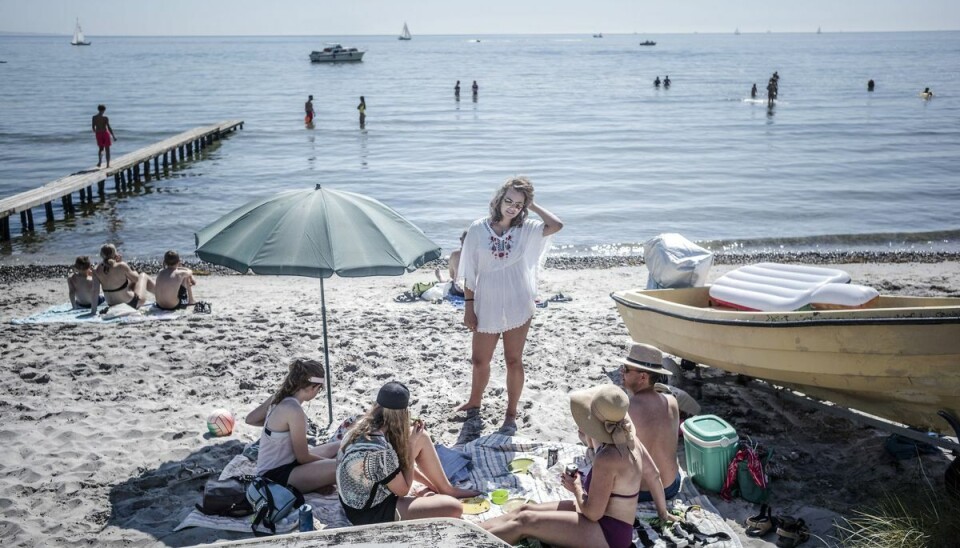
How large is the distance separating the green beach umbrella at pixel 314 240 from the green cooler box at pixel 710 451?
244 cm

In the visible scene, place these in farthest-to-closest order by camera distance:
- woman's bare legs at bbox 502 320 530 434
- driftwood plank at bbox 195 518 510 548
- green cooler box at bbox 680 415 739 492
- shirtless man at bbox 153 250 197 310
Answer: shirtless man at bbox 153 250 197 310, woman's bare legs at bbox 502 320 530 434, green cooler box at bbox 680 415 739 492, driftwood plank at bbox 195 518 510 548

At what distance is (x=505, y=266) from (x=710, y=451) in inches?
81.7

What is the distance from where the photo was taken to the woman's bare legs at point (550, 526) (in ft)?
14.7

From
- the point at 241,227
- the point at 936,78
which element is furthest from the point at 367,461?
the point at 936,78

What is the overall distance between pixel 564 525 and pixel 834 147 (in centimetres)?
2847

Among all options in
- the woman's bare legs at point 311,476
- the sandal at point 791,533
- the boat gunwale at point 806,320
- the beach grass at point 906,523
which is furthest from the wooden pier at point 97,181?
the beach grass at point 906,523

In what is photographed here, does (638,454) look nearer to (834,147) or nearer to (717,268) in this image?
(717,268)

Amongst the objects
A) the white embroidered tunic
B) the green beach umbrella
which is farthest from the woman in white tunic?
the green beach umbrella

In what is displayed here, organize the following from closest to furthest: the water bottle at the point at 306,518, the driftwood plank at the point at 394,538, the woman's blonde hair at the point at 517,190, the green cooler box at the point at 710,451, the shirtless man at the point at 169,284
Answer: the driftwood plank at the point at 394,538 → the water bottle at the point at 306,518 → the green cooler box at the point at 710,451 → the woman's blonde hair at the point at 517,190 → the shirtless man at the point at 169,284

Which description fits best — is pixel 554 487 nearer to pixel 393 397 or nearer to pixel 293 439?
pixel 393 397

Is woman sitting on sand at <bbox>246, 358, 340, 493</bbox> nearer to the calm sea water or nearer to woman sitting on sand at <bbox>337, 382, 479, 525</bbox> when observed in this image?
woman sitting on sand at <bbox>337, 382, 479, 525</bbox>

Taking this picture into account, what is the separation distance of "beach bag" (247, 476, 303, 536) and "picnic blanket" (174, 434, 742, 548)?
10 centimetres

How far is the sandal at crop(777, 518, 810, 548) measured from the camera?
502cm

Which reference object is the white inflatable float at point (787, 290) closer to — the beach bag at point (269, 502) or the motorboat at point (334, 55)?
the beach bag at point (269, 502)
